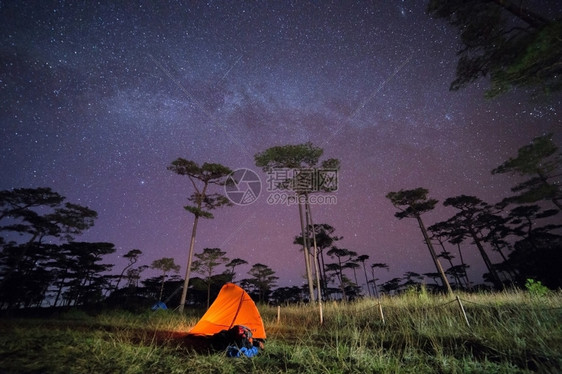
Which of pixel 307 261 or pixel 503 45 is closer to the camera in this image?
pixel 503 45

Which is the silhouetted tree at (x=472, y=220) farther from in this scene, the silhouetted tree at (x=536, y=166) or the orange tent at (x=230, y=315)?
the orange tent at (x=230, y=315)

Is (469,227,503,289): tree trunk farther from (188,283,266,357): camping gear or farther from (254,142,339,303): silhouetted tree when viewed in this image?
(188,283,266,357): camping gear

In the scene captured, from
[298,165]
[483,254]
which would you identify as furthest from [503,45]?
[483,254]

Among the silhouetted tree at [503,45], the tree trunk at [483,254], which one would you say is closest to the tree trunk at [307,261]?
the silhouetted tree at [503,45]

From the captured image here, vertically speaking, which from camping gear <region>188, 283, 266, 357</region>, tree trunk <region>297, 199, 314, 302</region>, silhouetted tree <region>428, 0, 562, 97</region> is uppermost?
silhouetted tree <region>428, 0, 562, 97</region>

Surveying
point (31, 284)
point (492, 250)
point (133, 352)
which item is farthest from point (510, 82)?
point (31, 284)

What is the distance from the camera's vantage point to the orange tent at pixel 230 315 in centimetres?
694

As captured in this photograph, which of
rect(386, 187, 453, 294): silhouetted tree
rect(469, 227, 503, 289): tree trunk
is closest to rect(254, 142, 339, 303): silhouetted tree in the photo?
rect(386, 187, 453, 294): silhouetted tree

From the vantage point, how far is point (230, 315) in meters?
7.24

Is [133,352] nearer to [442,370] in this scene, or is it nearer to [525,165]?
[442,370]

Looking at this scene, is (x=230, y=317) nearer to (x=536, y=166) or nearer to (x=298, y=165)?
(x=298, y=165)

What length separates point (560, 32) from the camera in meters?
6.56

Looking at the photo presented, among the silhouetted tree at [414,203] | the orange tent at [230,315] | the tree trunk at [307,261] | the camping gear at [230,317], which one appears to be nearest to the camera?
the camping gear at [230,317]

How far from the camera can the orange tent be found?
6938 mm
